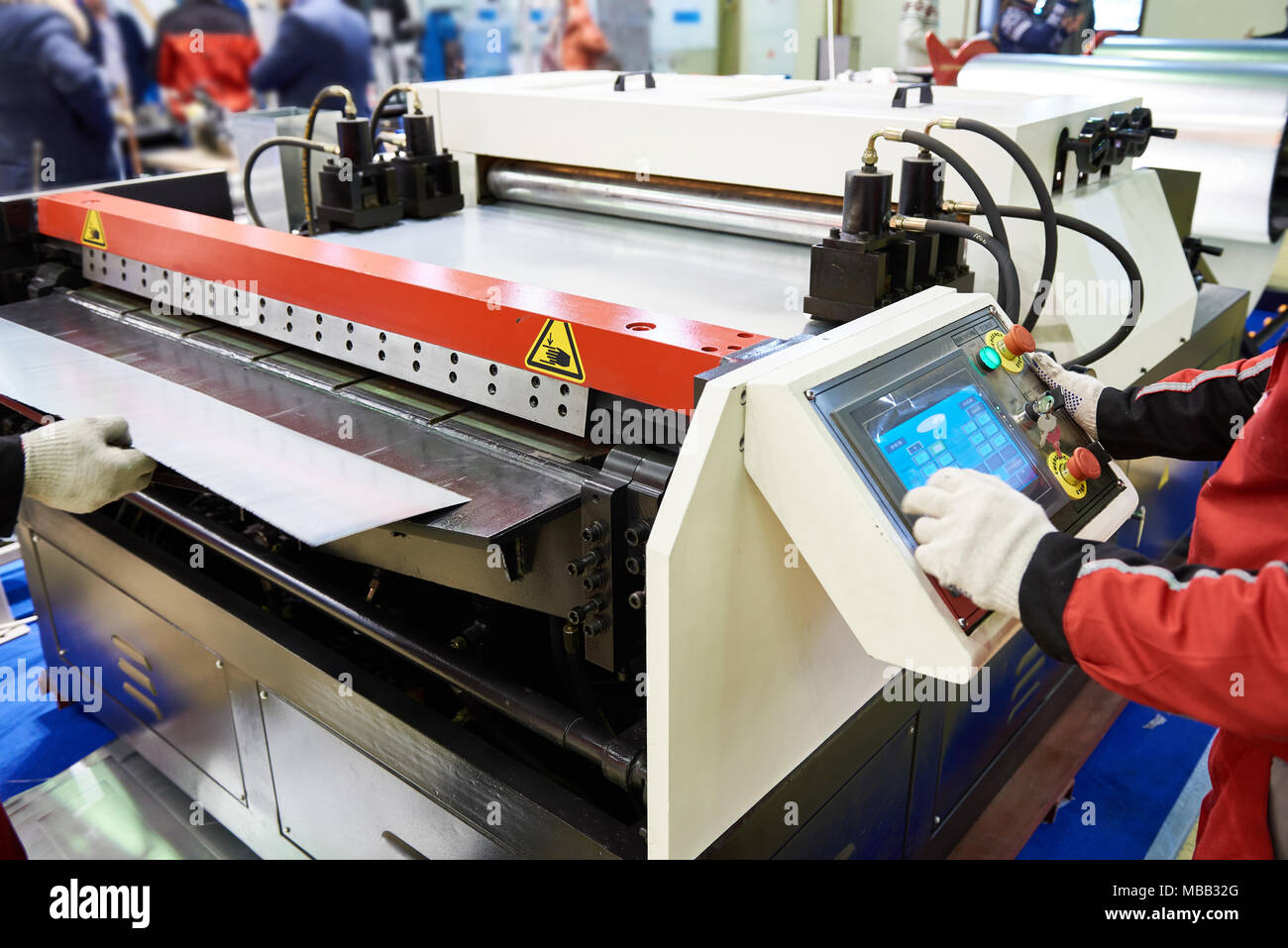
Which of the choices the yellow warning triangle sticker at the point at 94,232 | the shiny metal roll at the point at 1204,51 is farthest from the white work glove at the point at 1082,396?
the shiny metal roll at the point at 1204,51

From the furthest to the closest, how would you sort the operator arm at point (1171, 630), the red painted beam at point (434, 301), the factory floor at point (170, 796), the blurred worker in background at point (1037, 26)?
the blurred worker in background at point (1037, 26), the factory floor at point (170, 796), the red painted beam at point (434, 301), the operator arm at point (1171, 630)

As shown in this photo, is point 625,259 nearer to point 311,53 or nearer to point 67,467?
point 67,467

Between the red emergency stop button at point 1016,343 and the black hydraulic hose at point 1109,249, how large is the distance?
21 cm

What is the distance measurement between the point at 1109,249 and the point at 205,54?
3.10 m

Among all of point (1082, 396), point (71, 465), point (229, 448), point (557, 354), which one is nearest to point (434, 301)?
point (557, 354)

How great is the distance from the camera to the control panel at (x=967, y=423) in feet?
2.95

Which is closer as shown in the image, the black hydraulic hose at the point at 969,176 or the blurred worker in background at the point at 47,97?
the black hydraulic hose at the point at 969,176

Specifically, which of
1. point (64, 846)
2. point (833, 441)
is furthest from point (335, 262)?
point (64, 846)

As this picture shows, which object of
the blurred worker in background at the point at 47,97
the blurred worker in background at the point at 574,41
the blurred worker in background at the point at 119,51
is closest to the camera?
the blurred worker in background at the point at 47,97

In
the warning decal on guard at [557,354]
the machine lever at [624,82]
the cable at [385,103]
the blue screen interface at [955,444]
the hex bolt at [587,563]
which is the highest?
the machine lever at [624,82]

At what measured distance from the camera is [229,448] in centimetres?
124

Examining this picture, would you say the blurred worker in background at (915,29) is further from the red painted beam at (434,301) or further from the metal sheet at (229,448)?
the metal sheet at (229,448)

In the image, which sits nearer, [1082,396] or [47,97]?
[1082,396]

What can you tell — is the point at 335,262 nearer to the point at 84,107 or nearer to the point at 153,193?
the point at 153,193
